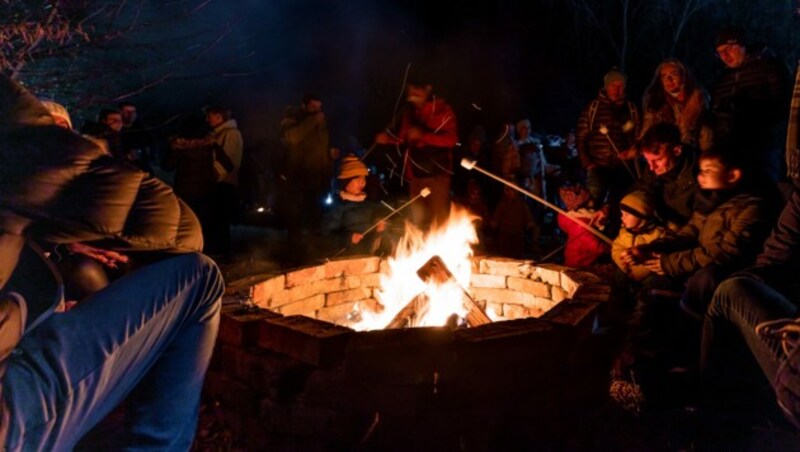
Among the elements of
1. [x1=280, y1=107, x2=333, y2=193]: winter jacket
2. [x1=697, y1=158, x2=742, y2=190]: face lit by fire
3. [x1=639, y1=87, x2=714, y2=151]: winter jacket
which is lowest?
[x1=697, y1=158, x2=742, y2=190]: face lit by fire

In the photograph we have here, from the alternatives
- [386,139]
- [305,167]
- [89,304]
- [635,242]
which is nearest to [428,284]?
[635,242]

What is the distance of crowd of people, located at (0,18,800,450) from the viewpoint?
1.74m

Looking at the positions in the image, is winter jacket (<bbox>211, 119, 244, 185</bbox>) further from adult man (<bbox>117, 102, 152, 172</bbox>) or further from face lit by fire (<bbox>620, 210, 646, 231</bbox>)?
face lit by fire (<bbox>620, 210, 646, 231</bbox>)

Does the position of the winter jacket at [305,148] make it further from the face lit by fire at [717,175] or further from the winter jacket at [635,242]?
the face lit by fire at [717,175]

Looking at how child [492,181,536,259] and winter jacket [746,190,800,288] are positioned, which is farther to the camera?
child [492,181,536,259]

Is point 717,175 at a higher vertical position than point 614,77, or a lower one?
lower

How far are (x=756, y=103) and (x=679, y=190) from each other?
1.42 metres

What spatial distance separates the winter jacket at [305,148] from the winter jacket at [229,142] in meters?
0.69

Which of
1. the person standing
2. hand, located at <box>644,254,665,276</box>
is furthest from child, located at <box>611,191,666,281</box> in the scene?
the person standing

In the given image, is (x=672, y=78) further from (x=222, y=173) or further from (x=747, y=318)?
(x=222, y=173)

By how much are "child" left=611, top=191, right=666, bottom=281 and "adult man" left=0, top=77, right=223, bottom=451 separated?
3.42 meters

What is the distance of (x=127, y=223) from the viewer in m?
2.03

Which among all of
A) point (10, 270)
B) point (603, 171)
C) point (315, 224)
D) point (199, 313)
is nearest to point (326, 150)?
point (315, 224)

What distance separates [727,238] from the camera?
399 cm
